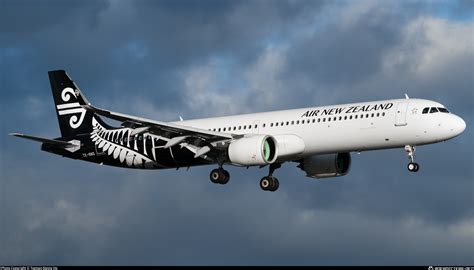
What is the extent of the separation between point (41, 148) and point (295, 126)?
20.3m

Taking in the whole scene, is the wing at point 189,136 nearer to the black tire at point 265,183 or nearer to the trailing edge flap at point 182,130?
the trailing edge flap at point 182,130

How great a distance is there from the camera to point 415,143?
216 ft

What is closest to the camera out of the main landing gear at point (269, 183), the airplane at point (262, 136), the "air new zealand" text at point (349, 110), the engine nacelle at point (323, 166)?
the airplane at point (262, 136)

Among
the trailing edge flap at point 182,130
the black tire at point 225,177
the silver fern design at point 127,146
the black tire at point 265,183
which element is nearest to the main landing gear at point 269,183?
the black tire at point 265,183

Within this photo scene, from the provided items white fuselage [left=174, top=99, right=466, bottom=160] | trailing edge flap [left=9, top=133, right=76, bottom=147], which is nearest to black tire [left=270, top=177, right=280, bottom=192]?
white fuselage [left=174, top=99, right=466, bottom=160]

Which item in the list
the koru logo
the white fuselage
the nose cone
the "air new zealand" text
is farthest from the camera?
the koru logo

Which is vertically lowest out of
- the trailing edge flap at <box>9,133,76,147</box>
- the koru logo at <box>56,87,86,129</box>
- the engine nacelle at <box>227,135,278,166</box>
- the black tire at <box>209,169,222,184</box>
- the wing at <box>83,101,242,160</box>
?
the black tire at <box>209,169,222,184</box>

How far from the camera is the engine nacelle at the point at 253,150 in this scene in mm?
67938

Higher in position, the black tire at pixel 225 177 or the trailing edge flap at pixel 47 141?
the trailing edge flap at pixel 47 141

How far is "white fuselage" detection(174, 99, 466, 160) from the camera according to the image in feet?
215

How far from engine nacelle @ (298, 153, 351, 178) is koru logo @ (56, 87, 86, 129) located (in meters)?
17.1

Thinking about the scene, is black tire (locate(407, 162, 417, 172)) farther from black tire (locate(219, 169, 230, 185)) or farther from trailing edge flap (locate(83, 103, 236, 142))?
black tire (locate(219, 169, 230, 185))

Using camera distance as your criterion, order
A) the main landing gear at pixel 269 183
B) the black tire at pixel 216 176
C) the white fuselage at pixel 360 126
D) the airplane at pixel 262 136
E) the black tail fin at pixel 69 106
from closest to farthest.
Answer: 1. the white fuselage at pixel 360 126
2. the airplane at pixel 262 136
3. the black tire at pixel 216 176
4. the main landing gear at pixel 269 183
5. the black tail fin at pixel 69 106

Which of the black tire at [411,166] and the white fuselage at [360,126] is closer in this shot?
the white fuselage at [360,126]
